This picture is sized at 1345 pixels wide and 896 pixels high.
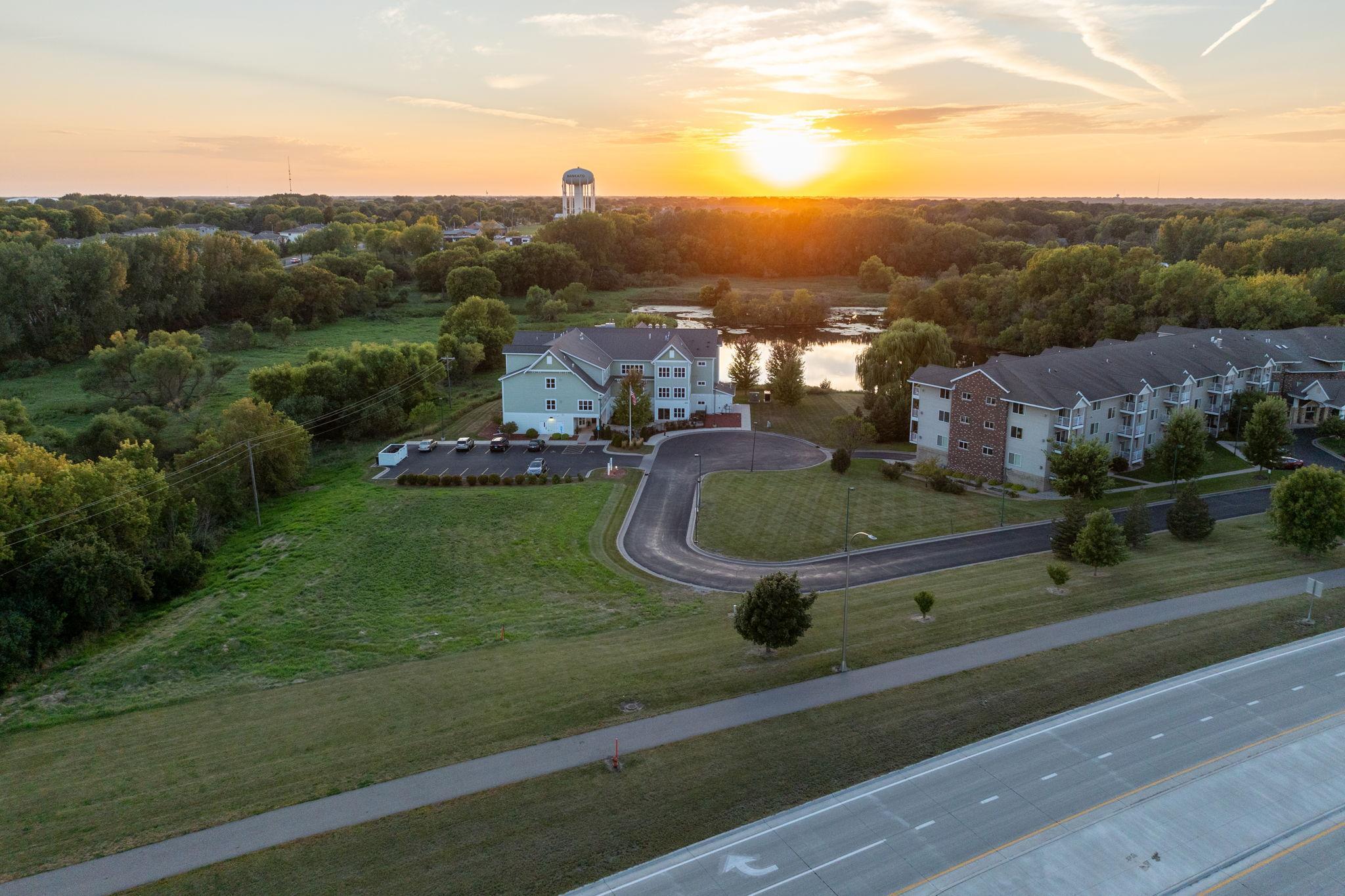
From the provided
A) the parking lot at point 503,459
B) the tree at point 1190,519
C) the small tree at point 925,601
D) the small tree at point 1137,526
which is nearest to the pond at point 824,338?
the parking lot at point 503,459

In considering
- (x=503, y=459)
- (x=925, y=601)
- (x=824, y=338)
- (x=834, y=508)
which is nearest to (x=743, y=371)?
(x=503, y=459)

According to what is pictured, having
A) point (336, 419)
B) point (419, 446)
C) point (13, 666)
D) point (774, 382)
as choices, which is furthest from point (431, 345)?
point (13, 666)

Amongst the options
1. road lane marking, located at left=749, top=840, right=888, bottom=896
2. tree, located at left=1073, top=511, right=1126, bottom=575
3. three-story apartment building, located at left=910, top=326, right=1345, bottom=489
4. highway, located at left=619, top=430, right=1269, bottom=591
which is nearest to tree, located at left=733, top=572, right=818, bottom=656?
highway, located at left=619, top=430, right=1269, bottom=591

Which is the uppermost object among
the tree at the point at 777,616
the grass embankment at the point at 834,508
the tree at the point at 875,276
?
the tree at the point at 875,276

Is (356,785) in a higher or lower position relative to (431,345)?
lower

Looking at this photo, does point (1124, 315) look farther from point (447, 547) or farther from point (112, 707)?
point (112, 707)

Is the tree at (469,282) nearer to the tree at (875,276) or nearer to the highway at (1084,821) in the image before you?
the tree at (875,276)

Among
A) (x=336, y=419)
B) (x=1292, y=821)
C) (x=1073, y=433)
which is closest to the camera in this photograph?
(x=1292, y=821)
